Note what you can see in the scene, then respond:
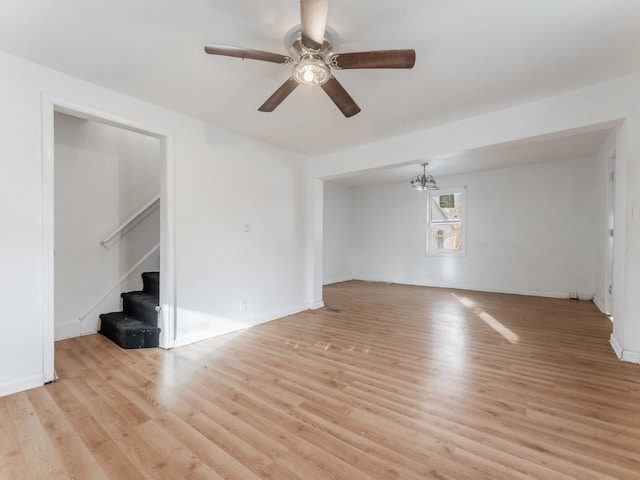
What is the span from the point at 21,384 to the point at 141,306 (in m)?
1.28

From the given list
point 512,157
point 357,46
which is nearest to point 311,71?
point 357,46

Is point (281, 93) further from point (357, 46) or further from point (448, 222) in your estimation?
point (448, 222)

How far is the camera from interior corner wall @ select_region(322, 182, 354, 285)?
773 cm

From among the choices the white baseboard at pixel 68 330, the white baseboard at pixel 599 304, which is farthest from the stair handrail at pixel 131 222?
the white baseboard at pixel 599 304

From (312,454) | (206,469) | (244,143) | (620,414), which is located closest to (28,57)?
(244,143)

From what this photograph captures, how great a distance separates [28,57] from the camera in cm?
232

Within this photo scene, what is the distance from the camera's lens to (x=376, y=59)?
6.11 feet

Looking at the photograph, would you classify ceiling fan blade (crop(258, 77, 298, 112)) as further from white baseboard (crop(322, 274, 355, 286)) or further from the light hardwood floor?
white baseboard (crop(322, 274, 355, 286))

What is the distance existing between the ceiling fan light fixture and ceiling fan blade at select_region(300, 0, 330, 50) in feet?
0.33

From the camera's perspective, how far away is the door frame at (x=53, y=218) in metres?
2.45

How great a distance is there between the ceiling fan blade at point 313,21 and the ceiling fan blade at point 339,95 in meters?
0.36

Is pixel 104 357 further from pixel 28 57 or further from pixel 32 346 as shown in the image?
pixel 28 57

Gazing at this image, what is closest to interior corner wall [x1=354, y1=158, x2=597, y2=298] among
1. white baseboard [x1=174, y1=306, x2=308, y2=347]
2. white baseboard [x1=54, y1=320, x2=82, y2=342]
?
white baseboard [x1=174, y1=306, x2=308, y2=347]

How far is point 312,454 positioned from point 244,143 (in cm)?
354
